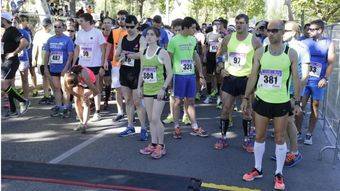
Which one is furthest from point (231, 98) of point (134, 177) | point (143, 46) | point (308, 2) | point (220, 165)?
point (308, 2)

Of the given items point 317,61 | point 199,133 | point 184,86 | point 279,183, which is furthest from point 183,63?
point 279,183

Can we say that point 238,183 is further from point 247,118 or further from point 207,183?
point 247,118

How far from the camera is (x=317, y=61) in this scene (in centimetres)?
718

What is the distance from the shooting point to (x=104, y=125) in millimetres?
8305

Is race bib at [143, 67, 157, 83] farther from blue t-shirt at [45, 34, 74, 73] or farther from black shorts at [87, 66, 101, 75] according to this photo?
blue t-shirt at [45, 34, 74, 73]

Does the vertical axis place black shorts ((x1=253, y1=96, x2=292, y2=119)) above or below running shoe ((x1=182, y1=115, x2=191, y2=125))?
above

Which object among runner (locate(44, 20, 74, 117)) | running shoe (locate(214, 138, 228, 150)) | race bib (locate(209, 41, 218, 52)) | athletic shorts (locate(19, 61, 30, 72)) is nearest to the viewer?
running shoe (locate(214, 138, 228, 150))

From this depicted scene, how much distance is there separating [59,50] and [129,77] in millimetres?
2237

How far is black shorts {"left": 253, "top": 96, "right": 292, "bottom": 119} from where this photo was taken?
16.9 ft

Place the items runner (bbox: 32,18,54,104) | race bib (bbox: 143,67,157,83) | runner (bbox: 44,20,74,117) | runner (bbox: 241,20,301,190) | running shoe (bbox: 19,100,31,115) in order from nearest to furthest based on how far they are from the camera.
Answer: runner (bbox: 241,20,301,190), race bib (bbox: 143,67,157,83), runner (bbox: 44,20,74,117), running shoe (bbox: 19,100,31,115), runner (bbox: 32,18,54,104)

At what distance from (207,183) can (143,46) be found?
2.47m

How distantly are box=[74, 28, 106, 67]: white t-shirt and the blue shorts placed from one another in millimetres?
1906

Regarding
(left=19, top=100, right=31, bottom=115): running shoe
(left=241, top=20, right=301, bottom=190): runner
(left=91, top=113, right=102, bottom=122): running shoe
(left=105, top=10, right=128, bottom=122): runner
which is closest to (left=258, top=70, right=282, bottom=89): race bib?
(left=241, top=20, right=301, bottom=190): runner

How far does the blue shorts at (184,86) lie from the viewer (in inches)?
292
